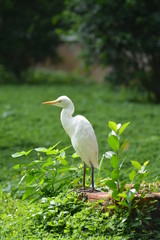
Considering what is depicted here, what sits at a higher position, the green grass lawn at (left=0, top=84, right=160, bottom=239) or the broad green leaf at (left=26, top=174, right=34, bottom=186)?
the broad green leaf at (left=26, top=174, right=34, bottom=186)

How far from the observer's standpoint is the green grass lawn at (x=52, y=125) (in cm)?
482

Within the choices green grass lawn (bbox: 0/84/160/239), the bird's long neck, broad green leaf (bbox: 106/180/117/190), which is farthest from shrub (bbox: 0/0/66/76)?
broad green leaf (bbox: 106/180/117/190)

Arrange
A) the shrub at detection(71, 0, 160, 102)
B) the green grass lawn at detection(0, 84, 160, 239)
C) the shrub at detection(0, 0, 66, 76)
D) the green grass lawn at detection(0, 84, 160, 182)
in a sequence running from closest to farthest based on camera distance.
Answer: the green grass lawn at detection(0, 84, 160, 239), the green grass lawn at detection(0, 84, 160, 182), the shrub at detection(71, 0, 160, 102), the shrub at detection(0, 0, 66, 76)

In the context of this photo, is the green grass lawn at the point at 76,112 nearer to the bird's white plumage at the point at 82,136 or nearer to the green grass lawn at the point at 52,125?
the green grass lawn at the point at 52,125

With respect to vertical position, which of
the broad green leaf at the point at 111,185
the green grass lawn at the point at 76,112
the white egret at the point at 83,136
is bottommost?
the green grass lawn at the point at 76,112

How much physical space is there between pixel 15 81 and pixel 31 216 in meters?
11.0

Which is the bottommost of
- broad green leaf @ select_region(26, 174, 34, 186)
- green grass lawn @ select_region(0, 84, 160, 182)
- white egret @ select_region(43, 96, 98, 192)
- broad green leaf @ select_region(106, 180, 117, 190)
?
green grass lawn @ select_region(0, 84, 160, 182)

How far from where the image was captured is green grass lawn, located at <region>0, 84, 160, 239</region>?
4816 millimetres

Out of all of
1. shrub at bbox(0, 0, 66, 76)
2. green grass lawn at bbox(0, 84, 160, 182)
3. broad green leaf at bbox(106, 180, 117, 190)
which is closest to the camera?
broad green leaf at bbox(106, 180, 117, 190)

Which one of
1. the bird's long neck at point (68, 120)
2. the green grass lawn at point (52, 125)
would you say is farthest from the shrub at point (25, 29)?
the bird's long neck at point (68, 120)

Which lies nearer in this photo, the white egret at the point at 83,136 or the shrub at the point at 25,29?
the white egret at the point at 83,136

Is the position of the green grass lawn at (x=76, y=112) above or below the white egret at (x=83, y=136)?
below

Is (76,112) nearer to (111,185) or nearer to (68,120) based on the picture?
(68,120)

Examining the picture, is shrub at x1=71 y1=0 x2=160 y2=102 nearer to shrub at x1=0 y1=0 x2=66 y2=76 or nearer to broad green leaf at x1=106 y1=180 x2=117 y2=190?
shrub at x1=0 y1=0 x2=66 y2=76
